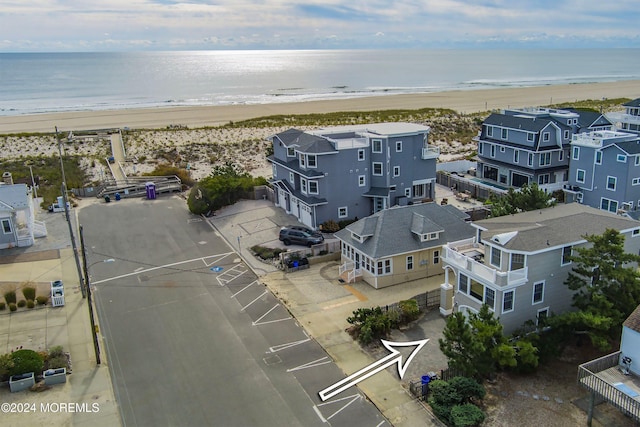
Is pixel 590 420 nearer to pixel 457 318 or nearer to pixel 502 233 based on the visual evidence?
pixel 457 318

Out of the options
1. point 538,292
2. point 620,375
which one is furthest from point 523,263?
point 620,375

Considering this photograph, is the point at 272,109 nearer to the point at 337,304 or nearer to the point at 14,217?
the point at 14,217

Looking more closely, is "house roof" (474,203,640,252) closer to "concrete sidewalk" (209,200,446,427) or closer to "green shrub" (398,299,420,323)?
"green shrub" (398,299,420,323)

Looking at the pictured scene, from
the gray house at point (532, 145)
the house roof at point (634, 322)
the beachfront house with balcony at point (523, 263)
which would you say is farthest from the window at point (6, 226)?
the gray house at point (532, 145)

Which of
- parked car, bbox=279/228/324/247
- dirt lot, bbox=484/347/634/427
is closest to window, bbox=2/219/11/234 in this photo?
parked car, bbox=279/228/324/247

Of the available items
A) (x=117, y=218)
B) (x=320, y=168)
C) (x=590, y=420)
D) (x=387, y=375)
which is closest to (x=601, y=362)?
(x=590, y=420)
